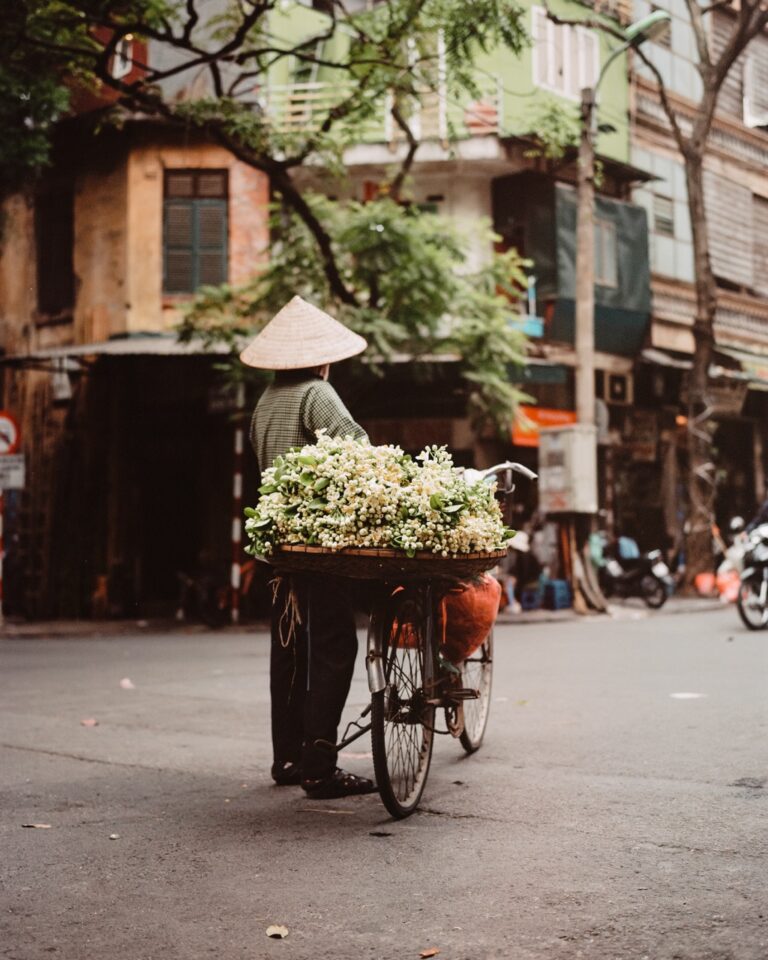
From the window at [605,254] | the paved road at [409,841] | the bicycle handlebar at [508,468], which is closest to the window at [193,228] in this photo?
the window at [605,254]

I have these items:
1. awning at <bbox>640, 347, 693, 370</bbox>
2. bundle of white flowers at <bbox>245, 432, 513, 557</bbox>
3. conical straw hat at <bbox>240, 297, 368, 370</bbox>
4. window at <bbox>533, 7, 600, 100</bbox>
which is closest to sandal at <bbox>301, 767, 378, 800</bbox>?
bundle of white flowers at <bbox>245, 432, 513, 557</bbox>

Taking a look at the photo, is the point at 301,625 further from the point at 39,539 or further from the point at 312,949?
the point at 39,539

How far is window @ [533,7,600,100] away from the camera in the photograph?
75.1ft

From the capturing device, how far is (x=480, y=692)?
620cm

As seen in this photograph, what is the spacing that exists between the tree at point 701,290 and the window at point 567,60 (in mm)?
2350

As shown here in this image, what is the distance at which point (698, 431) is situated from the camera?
2162cm

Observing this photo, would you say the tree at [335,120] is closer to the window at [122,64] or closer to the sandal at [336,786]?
the window at [122,64]

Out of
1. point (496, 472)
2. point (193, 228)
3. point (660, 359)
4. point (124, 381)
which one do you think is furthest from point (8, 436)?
point (496, 472)

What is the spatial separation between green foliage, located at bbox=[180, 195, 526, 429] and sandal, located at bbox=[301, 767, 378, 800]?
37.4ft

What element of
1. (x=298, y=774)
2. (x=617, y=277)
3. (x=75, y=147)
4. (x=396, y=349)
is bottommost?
(x=298, y=774)

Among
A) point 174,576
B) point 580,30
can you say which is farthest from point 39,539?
point 580,30

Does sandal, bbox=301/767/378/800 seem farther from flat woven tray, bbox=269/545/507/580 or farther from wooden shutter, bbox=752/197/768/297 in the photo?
wooden shutter, bbox=752/197/768/297

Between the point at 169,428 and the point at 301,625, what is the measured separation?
16522 millimetres

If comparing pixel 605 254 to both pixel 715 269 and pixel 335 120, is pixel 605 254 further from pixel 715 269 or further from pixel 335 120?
pixel 335 120
